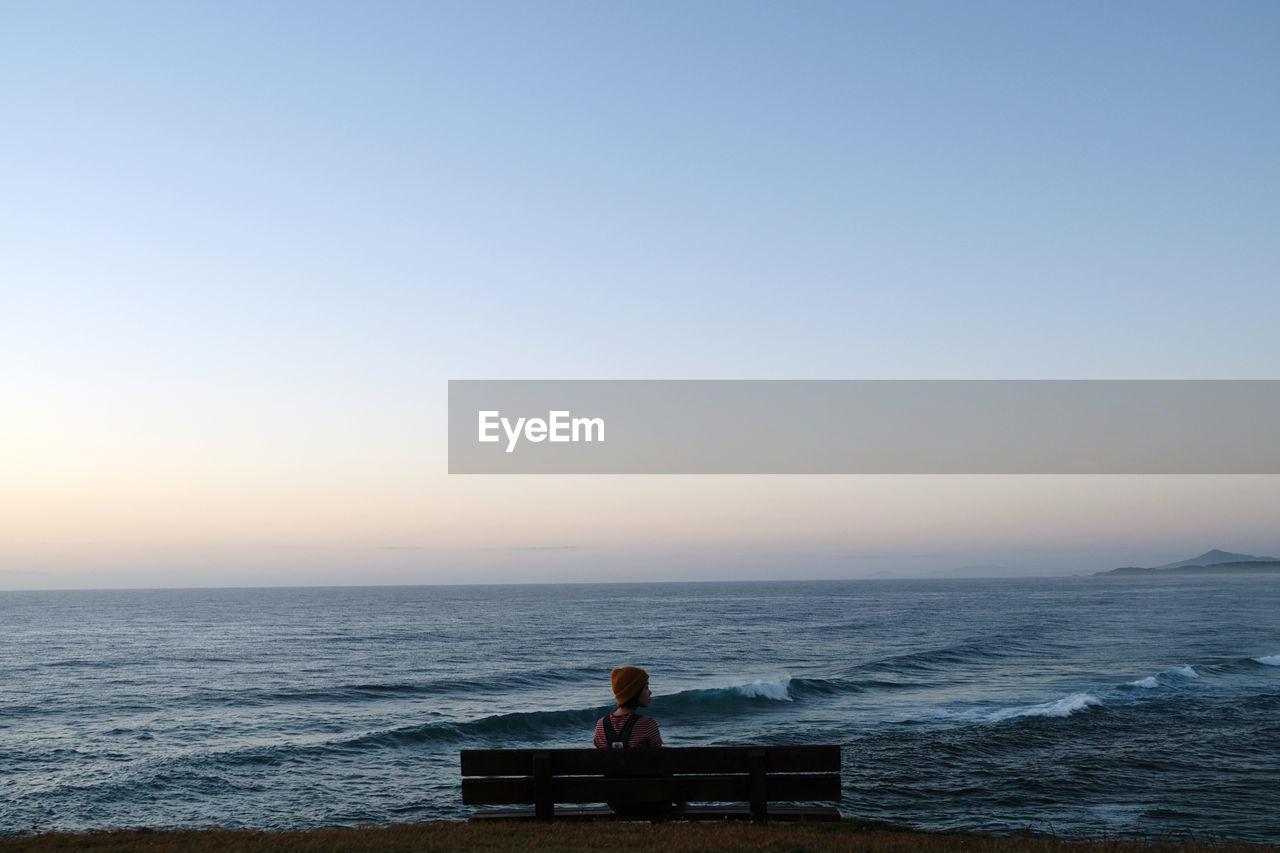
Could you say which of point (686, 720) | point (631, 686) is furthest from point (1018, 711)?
point (631, 686)

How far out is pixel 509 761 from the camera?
903 centimetres

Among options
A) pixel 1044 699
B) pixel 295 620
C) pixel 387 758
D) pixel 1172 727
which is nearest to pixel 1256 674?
pixel 1044 699

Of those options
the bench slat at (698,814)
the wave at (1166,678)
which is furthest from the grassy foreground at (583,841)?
the wave at (1166,678)

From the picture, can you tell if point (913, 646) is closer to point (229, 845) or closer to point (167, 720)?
point (167, 720)

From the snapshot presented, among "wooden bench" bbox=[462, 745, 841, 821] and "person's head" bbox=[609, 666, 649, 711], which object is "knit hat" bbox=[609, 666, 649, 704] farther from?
"wooden bench" bbox=[462, 745, 841, 821]

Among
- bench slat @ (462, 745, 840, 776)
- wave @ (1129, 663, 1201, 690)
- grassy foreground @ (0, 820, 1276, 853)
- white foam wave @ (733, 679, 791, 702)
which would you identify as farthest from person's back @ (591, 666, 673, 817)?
wave @ (1129, 663, 1201, 690)

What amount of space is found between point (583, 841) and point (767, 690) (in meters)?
27.1

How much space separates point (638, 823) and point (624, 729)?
1.13 m

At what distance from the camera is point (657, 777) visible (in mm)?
8719

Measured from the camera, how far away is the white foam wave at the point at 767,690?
33.3 metres

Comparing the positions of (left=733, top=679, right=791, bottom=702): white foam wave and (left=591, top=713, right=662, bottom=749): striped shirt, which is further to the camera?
(left=733, top=679, right=791, bottom=702): white foam wave

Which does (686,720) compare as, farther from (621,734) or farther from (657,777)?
(657,777)

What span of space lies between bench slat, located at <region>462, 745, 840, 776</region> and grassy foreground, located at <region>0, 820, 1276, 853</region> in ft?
2.02

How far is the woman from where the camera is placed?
Answer: 8930 millimetres
